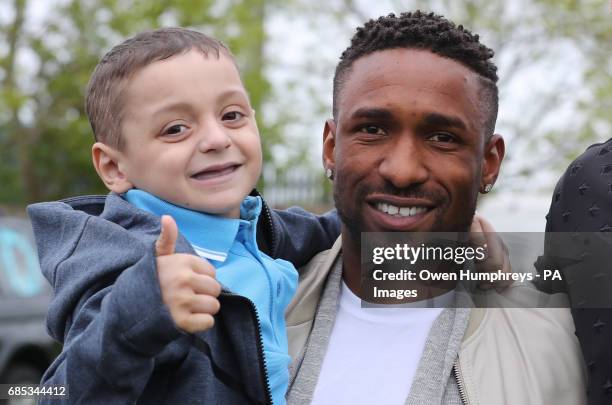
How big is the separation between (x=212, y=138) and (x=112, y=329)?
60cm

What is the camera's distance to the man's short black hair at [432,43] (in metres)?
2.46

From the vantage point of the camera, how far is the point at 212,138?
2.21 m

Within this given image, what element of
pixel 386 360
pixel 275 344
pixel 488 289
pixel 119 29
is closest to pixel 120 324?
pixel 275 344

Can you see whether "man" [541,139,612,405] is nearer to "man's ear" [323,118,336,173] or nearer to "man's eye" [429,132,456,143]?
"man's eye" [429,132,456,143]

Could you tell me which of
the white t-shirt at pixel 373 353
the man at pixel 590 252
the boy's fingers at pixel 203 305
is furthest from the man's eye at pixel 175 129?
the man at pixel 590 252

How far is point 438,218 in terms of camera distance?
239cm

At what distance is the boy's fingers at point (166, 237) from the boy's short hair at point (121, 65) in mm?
541

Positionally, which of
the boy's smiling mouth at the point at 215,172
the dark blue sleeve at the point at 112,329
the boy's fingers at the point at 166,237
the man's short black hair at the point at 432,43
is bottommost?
the dark blue sleeve at the point at 112,329

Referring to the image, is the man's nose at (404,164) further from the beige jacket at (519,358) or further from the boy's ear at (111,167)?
the boy's ear at (111,167)

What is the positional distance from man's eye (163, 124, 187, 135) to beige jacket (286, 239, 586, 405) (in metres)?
0.66

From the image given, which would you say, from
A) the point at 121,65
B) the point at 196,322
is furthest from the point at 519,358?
the point at 121,65

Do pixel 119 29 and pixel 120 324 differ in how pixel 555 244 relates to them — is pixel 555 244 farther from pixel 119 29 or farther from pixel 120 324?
pixel 119 29

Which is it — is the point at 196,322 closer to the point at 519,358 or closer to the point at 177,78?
the point at 177,78

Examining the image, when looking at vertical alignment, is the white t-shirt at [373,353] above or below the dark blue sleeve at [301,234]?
below
